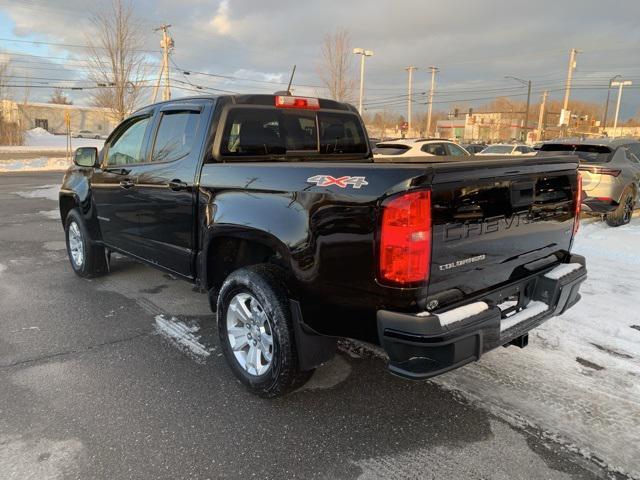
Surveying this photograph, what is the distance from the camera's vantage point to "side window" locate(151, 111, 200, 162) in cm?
394

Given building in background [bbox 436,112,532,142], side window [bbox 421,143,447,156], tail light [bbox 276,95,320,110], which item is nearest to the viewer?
tail light [bbox 276,95,320,110]

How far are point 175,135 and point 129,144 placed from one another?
1051 mm

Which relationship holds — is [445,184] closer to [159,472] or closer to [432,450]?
[432,450]

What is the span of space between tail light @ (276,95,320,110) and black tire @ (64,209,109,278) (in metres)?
2.98

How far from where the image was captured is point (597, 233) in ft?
Result: 28.0

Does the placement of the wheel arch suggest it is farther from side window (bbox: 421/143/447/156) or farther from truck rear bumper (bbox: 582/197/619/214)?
side window (bbox: 421/143/447/156)

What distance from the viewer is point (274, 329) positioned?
2988mm

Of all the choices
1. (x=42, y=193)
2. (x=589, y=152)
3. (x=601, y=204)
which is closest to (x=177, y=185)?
(x=601, y=204)

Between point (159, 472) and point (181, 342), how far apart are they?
1666mm

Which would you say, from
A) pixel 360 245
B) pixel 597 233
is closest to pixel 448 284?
pixel 360 245

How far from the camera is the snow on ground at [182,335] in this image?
13.0 feet

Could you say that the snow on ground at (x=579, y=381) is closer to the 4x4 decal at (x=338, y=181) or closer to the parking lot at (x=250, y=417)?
the parking lot at (x=250, y=417)

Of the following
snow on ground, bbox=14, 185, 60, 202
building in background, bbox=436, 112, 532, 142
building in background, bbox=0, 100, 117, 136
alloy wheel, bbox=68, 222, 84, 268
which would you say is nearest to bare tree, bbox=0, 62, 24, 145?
building in background, bbox=0, 100, 117, 136

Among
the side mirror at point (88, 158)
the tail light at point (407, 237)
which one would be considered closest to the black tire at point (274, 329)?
the tail light at point (407, 237)
